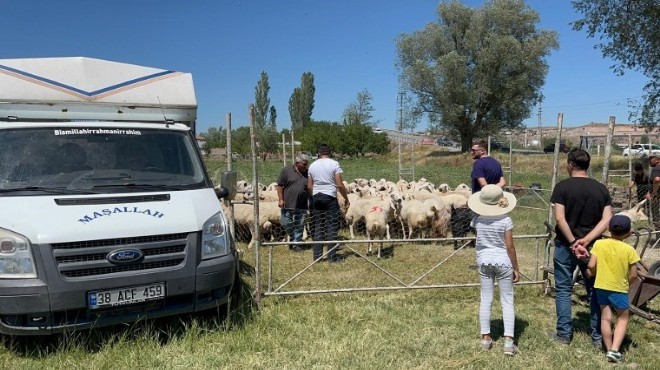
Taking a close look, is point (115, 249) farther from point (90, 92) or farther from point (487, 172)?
point (487, 172)

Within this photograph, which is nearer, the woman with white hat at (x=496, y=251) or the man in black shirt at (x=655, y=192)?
the woman with white hat at (x=496, y=251)

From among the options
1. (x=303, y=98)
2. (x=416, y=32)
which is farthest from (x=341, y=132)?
(x=416, y=32)

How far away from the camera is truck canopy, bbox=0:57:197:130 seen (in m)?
5.78

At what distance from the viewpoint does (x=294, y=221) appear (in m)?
9.12

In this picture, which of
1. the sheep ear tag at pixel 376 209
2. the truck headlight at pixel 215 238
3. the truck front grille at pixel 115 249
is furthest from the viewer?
the sheep ear tag at pixel 376 209

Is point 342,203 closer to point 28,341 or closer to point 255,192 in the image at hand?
point 255,192

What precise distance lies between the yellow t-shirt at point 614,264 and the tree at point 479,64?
36.9m

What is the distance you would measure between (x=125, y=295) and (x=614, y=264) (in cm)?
450

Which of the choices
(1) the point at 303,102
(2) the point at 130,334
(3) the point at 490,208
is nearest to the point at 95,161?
(2) the point at 130,334

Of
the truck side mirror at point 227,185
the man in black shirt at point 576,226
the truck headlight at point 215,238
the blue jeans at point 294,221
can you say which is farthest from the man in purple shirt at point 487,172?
the truck headlight at point 215,238

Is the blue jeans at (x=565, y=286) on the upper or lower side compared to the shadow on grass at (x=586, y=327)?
upper

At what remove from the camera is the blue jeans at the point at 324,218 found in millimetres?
8336

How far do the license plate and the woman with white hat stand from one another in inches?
122

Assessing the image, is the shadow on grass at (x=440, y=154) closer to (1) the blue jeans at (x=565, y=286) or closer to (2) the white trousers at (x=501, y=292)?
(1) the blue jeans at (x=565, y=286)
